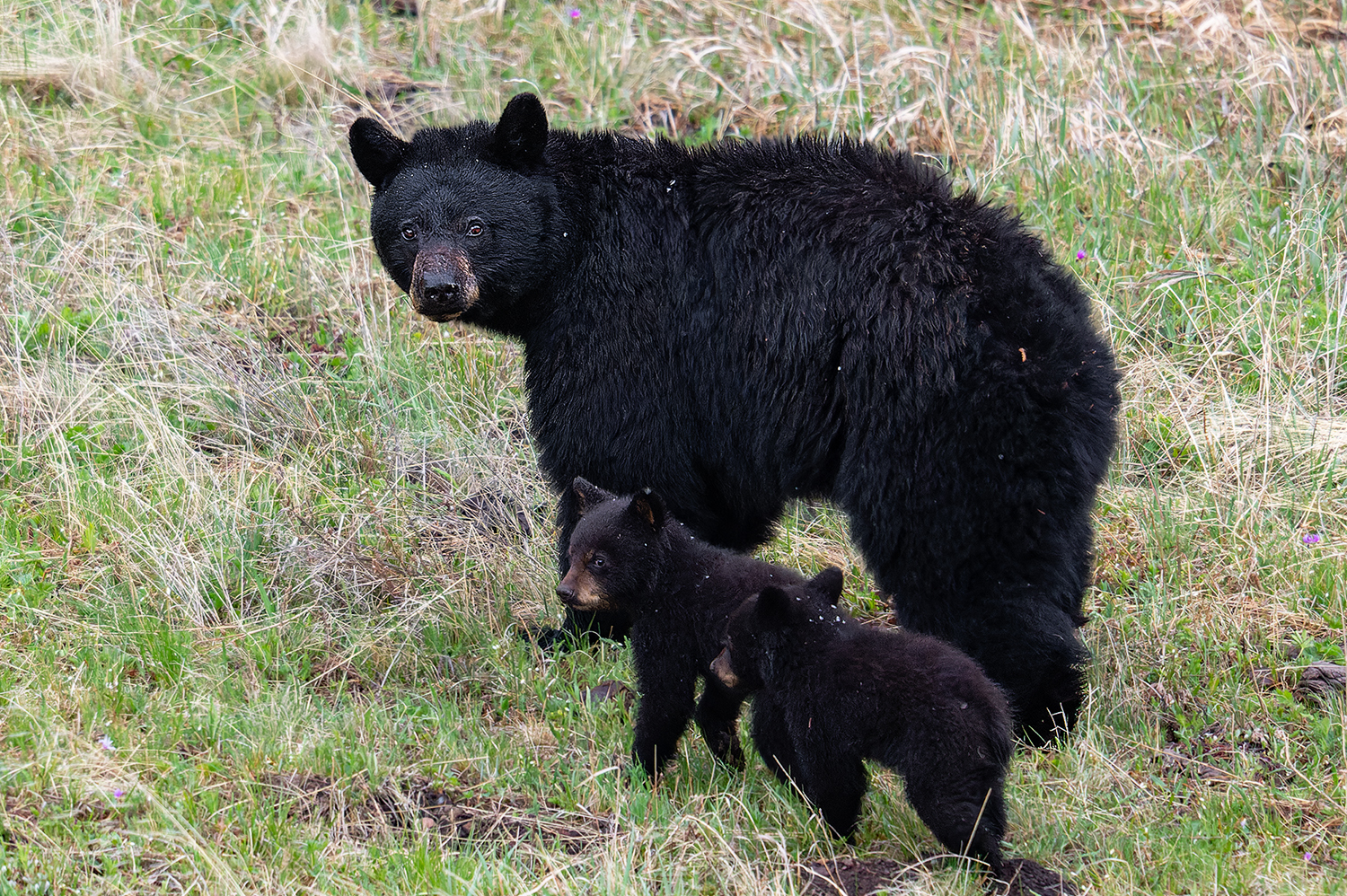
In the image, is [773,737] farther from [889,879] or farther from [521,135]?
[521,135]

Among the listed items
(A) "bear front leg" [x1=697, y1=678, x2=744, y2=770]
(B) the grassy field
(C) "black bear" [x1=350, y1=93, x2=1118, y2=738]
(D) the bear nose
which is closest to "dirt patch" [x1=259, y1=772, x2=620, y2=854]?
(B) the grassy field

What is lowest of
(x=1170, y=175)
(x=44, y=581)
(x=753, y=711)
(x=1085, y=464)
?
(x=44, y=581)

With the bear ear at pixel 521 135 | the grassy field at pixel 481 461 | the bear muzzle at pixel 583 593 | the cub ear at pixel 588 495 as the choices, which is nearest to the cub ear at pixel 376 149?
the bear ear at pixel 521 135

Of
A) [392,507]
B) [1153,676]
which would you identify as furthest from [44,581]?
[1153,676]

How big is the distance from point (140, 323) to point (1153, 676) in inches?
189

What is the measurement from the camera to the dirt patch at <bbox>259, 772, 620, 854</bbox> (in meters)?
3.69

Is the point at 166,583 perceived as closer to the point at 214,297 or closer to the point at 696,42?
the point at 214,297

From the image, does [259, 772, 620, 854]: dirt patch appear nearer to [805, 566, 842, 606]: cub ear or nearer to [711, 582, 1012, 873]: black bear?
[711, 582, 1012, 873]: black bear

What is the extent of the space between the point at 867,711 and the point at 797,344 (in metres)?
1.46

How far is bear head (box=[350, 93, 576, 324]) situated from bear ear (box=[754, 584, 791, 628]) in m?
1.88

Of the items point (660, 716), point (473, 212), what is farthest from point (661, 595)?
point (473, 212)

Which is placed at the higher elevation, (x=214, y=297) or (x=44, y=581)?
(x=214, y=297)

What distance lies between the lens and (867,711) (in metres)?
3.44

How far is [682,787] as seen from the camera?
3955mm
